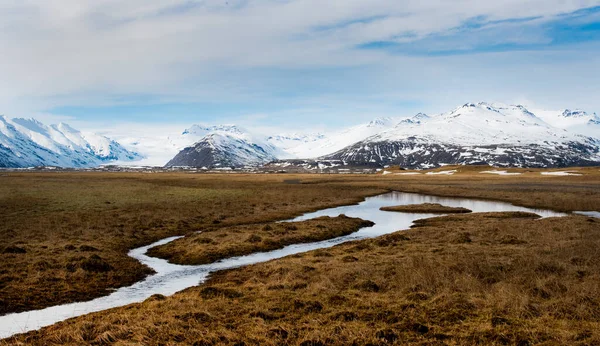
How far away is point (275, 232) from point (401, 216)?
23.1 metres

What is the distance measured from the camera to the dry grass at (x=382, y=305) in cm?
1277

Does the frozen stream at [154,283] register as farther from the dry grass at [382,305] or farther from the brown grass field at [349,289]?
the dry grass at [382,305]

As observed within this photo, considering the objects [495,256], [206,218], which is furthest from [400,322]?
[206,218]

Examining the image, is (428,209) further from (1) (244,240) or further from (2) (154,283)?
(2) (154,283)

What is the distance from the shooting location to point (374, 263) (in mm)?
24719

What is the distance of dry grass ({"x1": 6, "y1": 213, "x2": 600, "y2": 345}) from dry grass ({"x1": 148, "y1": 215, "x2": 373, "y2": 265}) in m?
5.53

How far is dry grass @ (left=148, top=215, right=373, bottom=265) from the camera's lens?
31016mm

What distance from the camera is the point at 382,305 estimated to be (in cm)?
1605

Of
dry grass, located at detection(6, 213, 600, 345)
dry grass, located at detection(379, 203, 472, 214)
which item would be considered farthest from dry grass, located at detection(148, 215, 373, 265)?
dry grass, located at detection(379, 203, 472, 214)

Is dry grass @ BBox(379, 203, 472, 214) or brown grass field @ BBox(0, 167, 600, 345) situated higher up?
brown grass field @ BBox(0, 167, 600, 345)

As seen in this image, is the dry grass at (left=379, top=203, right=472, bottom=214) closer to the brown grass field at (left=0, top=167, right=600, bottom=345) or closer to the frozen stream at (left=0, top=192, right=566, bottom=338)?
the frozen stream at (left=0, top=192, right=566, bottom=338)

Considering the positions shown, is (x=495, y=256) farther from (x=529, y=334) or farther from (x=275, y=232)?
(x=275, y=232)

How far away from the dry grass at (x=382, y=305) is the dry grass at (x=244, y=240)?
18.2 ft

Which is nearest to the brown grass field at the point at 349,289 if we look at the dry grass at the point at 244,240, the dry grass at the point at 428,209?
the dry grass at the point at 244,240
